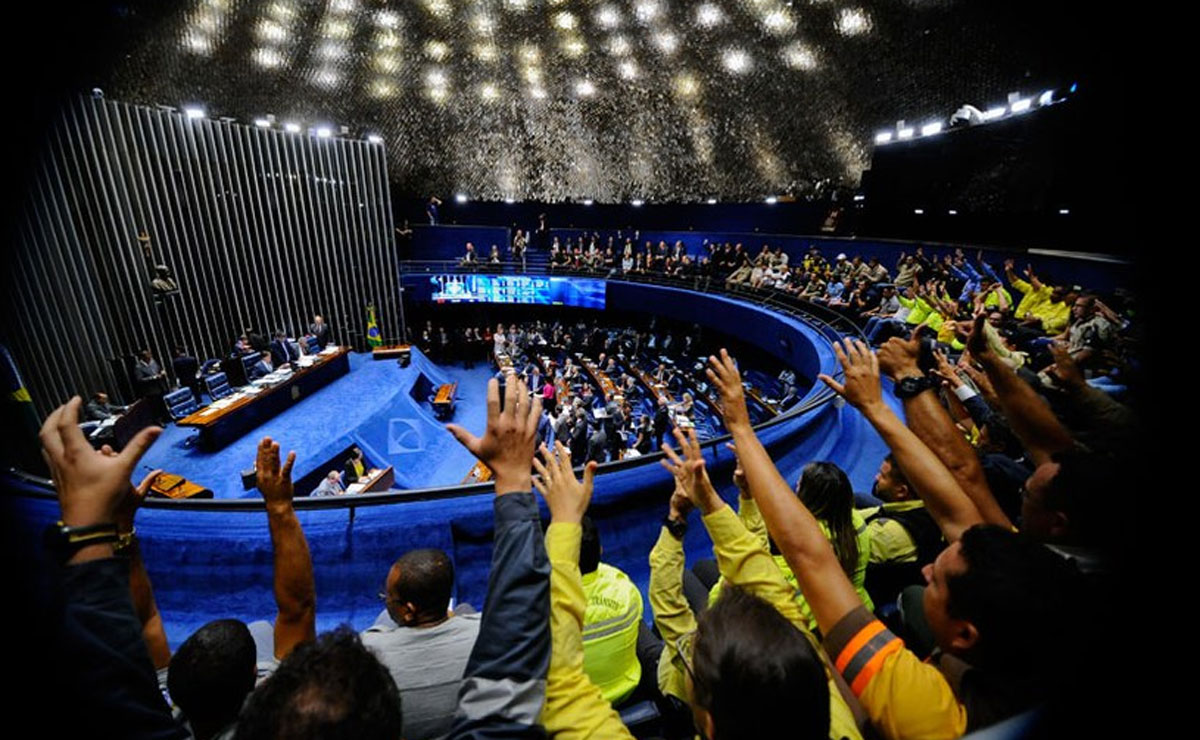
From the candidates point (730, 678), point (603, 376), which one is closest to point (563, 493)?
point (730, 678)

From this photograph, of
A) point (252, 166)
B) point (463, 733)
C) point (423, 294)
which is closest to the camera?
point (463, 733)

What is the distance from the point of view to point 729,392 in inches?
62.9

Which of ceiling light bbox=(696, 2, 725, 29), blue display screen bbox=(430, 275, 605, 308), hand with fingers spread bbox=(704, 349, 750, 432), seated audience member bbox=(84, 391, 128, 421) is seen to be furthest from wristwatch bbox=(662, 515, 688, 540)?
ceiling light bbox=(696, 2, 725, 29)

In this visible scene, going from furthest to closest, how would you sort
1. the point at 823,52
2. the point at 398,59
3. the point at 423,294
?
1. the point at 423,294
2. the point at 398,59
3. the point at 823,52

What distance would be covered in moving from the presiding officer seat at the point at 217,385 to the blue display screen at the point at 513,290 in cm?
841

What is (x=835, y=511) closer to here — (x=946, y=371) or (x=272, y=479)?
(x=946, y=371)

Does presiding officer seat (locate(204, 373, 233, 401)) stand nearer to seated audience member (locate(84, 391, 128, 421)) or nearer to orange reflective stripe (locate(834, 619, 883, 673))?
seated audience member (locate(84, 391, 128, 421))

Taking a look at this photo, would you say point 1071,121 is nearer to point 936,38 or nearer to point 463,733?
point 936,38

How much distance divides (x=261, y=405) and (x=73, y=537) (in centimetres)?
926

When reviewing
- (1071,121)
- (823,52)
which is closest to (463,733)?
(1071,121)

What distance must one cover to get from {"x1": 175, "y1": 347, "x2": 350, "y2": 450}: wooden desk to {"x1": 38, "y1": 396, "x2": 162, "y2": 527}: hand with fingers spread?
26.0 feet

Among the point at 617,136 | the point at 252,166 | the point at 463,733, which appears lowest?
the point at 463,733

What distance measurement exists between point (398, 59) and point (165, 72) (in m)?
6.48

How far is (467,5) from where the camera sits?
1471 cm
